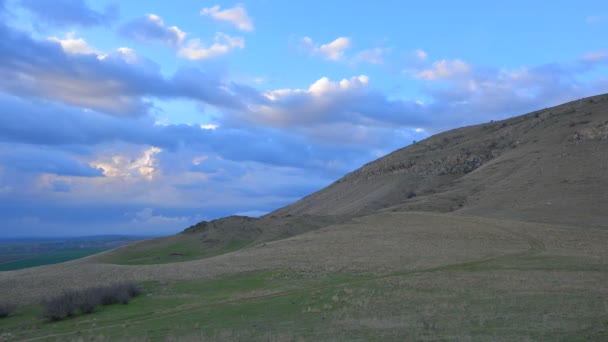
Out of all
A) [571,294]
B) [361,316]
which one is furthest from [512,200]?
[361,316]

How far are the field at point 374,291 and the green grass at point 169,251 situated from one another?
14425 mm

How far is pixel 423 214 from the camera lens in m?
67.9

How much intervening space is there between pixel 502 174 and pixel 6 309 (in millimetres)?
71119

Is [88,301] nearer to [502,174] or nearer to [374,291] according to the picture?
[374,291]

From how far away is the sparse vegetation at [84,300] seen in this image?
31.8m

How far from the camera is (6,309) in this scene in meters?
34.1

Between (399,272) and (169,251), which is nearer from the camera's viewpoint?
(399,272)

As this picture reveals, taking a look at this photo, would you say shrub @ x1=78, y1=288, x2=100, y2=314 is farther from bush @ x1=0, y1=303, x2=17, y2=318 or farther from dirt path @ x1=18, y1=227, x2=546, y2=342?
dirt path @ x1=18, y1=227, x2=546, y2=342

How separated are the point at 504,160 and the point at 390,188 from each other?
2215cm

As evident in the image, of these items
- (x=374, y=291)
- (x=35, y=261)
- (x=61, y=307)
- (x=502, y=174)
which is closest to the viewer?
(x=374, y=291)

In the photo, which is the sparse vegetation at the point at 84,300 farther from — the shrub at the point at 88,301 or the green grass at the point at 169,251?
the green grass at the point at 169,251

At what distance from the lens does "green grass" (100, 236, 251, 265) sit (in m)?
65.1

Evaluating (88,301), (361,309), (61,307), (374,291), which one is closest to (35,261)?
(88,301)

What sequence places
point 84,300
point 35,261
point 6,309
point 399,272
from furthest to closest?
point 35,261 < point 399,272 < point 6,309 < point 84,300
